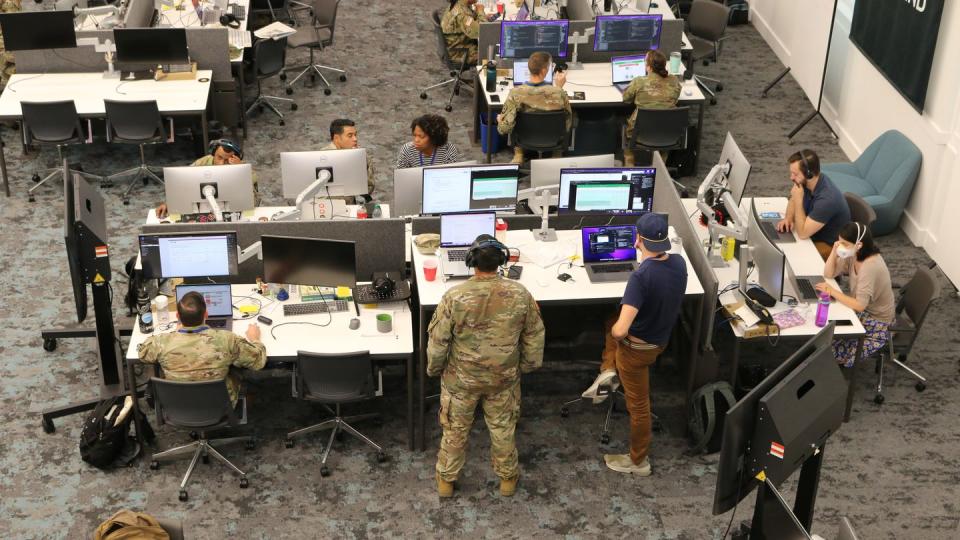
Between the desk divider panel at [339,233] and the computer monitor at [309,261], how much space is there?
0.22 m

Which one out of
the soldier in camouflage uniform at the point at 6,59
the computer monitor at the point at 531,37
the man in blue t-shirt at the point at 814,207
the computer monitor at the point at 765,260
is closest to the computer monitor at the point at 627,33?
the computer monitor at the point at 531,37

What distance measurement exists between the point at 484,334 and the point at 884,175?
454 centimetres

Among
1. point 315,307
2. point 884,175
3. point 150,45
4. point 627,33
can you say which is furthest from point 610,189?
point 150,45

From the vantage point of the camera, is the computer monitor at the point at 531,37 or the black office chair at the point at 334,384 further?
the computer monitor at the point at 531,37

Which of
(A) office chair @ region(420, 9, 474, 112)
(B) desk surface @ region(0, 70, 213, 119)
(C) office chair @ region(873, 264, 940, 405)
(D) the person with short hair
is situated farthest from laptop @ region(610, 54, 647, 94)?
(B) desk surface @ region(0, 70, 213, 119)

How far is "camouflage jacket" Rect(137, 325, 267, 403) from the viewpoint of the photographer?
6035 millimetres

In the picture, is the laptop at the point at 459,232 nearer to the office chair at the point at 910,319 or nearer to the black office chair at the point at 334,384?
the black office chair at the point at 334,384

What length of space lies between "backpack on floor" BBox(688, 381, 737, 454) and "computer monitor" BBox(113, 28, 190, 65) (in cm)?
538

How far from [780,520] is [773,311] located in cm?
247

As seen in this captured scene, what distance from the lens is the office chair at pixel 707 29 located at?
10906 mm

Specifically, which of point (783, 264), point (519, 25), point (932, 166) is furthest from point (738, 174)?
point (519, 25)

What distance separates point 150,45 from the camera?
949 cm

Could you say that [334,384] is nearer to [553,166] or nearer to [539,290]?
[539,290]

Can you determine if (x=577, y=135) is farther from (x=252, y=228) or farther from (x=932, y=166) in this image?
(x=252, y=228)
